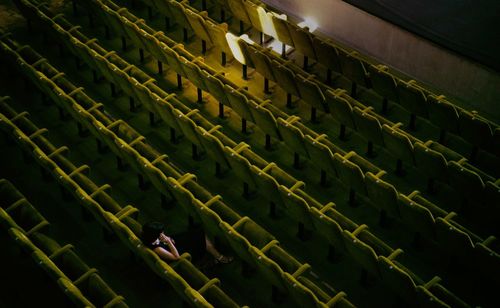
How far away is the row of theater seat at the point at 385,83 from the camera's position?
5.50ft

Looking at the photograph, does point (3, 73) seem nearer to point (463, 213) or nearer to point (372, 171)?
point (372, 171)

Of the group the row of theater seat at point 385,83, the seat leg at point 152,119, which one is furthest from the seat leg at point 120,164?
the row of theater seat at point 385,83

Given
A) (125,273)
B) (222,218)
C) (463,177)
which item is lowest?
(125,273)

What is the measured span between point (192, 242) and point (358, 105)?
0.61 meters

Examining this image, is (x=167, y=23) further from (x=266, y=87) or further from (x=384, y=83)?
(x=384, y=83)

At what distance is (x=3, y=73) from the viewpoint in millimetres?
2080

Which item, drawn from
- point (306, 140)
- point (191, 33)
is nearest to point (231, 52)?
point (191, 33)

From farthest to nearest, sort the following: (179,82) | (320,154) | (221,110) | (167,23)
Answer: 1. (167,23)
2. (179,82)
3. (221,110)
4. (320,154)

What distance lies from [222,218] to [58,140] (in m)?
0.58

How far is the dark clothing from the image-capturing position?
1478 millimetres

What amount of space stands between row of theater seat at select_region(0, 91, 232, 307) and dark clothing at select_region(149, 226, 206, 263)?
79 millimetres

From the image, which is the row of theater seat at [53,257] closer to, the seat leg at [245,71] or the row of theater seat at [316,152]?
the row of theater seat at [316,152]

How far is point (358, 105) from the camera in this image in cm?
180

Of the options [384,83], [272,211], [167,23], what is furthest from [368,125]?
[167,23]
